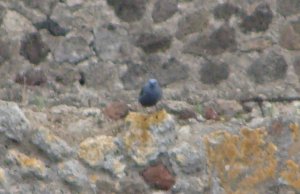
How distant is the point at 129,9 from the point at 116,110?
1.76 ft

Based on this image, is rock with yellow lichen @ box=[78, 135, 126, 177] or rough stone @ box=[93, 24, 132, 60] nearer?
rock with yellow lichen @ box=[78, 135, 126, 177]

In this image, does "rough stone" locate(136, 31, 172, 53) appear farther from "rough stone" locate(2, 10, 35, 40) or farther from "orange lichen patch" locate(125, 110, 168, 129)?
"rough stone" locate(2, 10, 35, 40)

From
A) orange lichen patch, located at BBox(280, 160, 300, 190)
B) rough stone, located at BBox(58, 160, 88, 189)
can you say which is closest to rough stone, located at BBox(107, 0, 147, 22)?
rough stone, located at BBox(58, 160, 88, 189)

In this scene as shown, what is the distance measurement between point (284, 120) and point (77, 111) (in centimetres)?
98

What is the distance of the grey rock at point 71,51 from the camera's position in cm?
898

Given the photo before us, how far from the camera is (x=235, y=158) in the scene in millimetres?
8820

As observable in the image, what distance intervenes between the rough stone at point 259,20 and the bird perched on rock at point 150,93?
1.99 ft

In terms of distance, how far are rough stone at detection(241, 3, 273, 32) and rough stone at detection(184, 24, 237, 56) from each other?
0.25 ft

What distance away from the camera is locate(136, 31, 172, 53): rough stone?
902 cm

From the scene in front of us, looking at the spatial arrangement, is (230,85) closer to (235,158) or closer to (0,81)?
(235,158)

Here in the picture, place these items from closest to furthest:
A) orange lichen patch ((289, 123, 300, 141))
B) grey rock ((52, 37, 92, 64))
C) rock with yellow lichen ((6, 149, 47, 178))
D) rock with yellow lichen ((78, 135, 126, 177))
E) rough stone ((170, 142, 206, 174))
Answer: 1. rock with yellow lichen ((6, 149, 47, 178))
2. rock with yellow lichen ((78, 135, 126, 177))
3. rough stone ((170, 142, 206, 174))
4. orange lichen patch ((289, 123, 300, 141))
5. grey rock ((52, 37, 92, 64))

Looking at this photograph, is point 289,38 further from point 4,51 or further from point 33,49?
point 4,51

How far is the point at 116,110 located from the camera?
884 centimetres

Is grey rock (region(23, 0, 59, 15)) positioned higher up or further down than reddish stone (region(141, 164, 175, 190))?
higher up
